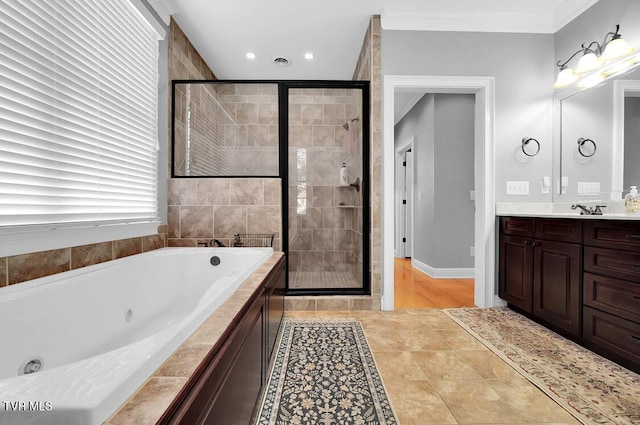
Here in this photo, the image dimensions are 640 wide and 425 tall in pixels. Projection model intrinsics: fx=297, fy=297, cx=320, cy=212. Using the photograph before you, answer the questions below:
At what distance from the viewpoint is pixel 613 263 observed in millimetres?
1716

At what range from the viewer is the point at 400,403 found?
1378 millimetres

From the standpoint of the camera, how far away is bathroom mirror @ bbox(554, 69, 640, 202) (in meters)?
2.12

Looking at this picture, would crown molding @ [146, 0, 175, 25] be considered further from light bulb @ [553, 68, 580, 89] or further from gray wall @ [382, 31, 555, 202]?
light bulb @ [553, 68, 580, 89]

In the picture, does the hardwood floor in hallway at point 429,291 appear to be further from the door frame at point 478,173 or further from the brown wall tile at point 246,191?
the brown wall tile at point 246,191

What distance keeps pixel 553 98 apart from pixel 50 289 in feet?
12.6

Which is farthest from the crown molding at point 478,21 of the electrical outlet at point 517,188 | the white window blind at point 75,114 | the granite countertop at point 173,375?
the granite countertop at point 173,375

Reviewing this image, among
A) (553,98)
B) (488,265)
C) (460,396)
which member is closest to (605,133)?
(553,98)

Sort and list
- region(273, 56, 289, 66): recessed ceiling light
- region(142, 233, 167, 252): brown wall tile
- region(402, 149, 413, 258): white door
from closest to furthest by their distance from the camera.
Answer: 1. region(142, 233, 167, 252): brown wall tile
2. region(273, 56, 289, 66): recessed ceiling light
3. region(402, 149, 413, 258): white door

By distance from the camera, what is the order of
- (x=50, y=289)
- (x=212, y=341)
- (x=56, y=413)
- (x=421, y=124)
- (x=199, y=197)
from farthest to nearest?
(x=421, y=124) < (x=199, y=197) < (x=50, y=289) < (x=212, y=341) < (x=56, y=413)

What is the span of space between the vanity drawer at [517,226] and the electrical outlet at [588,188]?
55 cm

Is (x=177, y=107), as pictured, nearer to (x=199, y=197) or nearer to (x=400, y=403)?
(x=199, y=197)

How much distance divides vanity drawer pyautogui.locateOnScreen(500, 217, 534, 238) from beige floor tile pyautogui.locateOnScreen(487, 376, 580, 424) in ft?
4.09

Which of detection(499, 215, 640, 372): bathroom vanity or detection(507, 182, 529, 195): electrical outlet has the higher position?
detection(507, 182, 529, 195): electrical outlet

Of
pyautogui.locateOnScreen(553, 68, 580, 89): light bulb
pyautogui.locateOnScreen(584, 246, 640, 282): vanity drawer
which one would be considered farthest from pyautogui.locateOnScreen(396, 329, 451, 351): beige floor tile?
pyautogui.locateOnScreen(553, 68, 580, 89): light bulb
